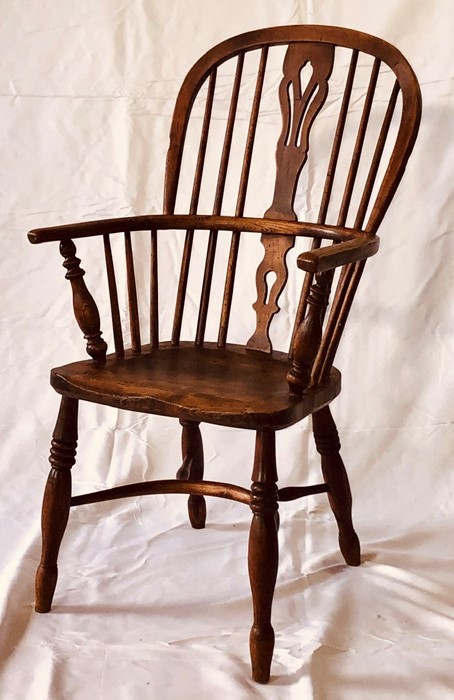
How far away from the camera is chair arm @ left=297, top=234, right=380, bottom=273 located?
4.11ft

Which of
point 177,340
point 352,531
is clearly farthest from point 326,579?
point 177,340

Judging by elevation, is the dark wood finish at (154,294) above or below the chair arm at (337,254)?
below

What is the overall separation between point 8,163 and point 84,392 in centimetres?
88

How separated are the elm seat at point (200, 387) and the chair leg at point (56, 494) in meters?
0.06

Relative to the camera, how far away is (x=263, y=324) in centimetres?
171

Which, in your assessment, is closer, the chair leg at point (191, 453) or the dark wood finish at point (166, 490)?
the dark wood finish at point (166, 490)

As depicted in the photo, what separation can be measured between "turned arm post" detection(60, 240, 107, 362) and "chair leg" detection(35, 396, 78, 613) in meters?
0.11

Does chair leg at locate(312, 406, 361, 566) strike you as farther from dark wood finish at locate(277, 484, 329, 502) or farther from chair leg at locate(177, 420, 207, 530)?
chair leg at locate(177, 420, 207, 530)

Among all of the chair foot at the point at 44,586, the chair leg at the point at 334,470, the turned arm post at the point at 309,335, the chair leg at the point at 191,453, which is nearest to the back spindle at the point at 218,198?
the chair leg at the point at 191,453

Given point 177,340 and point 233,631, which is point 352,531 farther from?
point 177,340

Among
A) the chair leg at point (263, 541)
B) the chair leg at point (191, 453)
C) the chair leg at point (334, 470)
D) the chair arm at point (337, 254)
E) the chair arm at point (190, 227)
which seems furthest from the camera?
the chair leg at point (191, 453)

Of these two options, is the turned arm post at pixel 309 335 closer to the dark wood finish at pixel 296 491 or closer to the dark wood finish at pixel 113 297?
the dark wood finish at pixel 296 491

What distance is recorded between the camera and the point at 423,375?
2.06 m

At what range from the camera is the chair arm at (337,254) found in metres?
1.25
